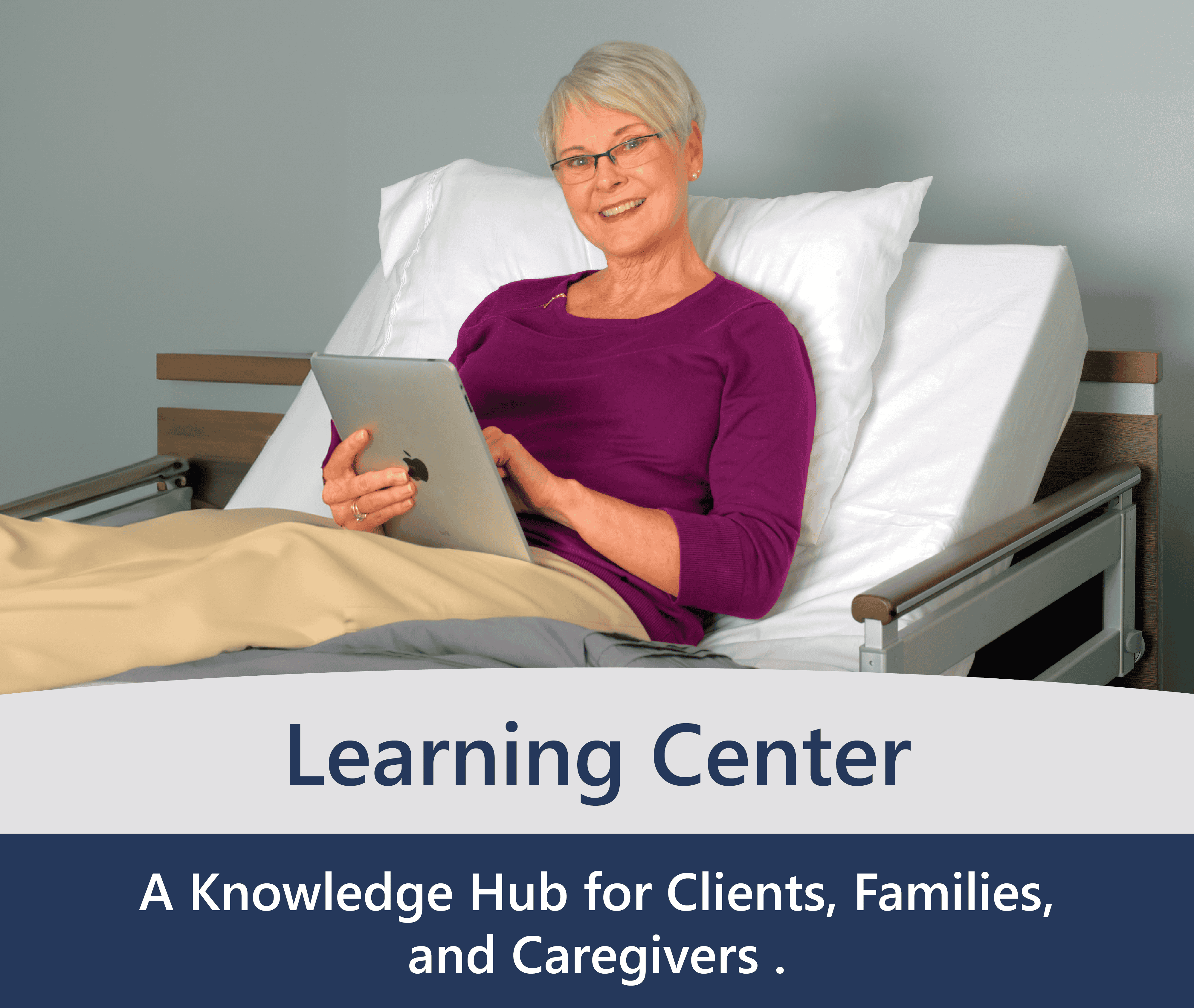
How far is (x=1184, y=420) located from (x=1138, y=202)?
354 mm

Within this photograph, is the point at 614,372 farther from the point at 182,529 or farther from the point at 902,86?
the point at 902,86

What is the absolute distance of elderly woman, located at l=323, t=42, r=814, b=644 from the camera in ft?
4.57

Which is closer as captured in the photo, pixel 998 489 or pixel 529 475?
pixel 529 475

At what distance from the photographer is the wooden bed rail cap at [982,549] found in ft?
3.70

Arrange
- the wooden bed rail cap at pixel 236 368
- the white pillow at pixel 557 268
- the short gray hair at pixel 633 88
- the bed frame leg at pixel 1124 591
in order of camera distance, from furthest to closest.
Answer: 1. the wooden bed rail cap at pixel 236 368
2. the bed frame leg at pixel 1124 591
3. the white pillow at pixel 557 268
4. the short gray hair at pixel 633 88

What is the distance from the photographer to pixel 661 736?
973 mm

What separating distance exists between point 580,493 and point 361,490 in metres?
0.25

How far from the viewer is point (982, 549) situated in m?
1.30

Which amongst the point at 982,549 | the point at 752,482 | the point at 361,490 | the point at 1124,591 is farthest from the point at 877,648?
the point at 1124,591

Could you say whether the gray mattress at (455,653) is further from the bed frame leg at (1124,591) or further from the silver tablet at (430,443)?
the bed frame leg at (1124,591)
